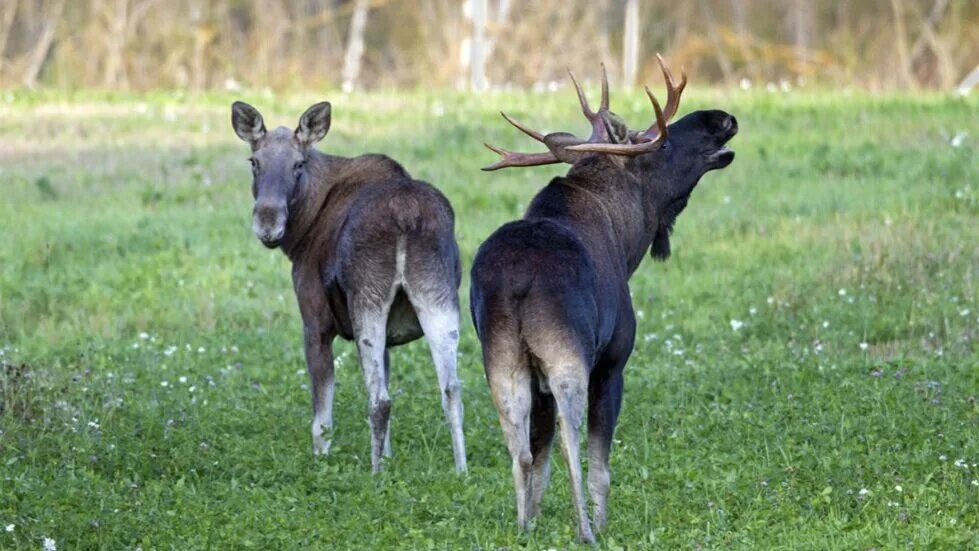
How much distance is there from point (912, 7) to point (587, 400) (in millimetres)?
20594

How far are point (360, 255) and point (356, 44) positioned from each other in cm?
2042

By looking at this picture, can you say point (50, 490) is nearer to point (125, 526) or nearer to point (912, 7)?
point (125, 526)

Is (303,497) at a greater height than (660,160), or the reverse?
(660,160)

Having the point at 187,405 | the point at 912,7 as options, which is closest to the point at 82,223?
the point at 187,405

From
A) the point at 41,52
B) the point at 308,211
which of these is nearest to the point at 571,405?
the point at 308,211

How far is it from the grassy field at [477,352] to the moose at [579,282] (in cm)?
47

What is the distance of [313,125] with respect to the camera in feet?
33.0

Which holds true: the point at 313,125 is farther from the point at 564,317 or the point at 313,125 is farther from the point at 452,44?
the point at 452,44

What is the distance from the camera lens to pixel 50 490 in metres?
8.05

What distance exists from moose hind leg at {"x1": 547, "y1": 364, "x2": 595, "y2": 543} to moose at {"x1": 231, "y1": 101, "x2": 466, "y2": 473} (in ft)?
6.24

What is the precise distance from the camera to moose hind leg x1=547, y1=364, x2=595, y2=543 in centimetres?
698

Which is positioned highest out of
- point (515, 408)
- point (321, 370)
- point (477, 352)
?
point (515, 408)

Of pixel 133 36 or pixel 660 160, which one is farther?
pixel 133 36

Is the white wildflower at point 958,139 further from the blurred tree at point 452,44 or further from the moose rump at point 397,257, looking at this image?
the moose rump at point 397,257
